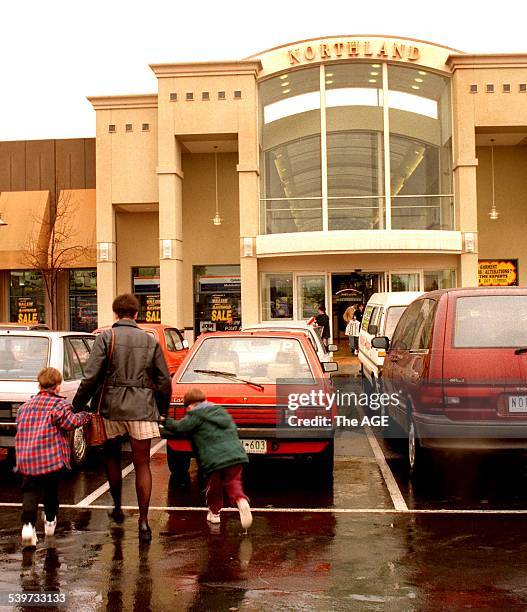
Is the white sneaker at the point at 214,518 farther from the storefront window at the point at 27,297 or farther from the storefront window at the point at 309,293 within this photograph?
the storefront window at the point at 27,297

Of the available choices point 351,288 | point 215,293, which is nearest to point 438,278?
point 351,288

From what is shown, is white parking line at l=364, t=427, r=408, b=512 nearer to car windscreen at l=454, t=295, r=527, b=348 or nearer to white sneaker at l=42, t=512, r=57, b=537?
car windscreen at l=454, t=295, r=527, b=348

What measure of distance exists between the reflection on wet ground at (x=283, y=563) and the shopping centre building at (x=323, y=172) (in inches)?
675

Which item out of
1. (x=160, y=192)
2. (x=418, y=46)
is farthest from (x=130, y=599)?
(x=418, y=46)

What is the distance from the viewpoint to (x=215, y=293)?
26453 millimetres

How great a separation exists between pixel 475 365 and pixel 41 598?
13.7ft

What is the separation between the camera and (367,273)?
24.1m

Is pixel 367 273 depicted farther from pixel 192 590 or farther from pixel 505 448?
pixel 192 590

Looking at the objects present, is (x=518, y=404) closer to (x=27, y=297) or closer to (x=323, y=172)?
(x=323, y=172)

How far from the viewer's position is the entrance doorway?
953 inches

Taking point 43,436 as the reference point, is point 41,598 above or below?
below

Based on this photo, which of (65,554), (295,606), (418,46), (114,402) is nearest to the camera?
(295,606)

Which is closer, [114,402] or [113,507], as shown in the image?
[114,402]

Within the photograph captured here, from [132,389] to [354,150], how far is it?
1921 cm
